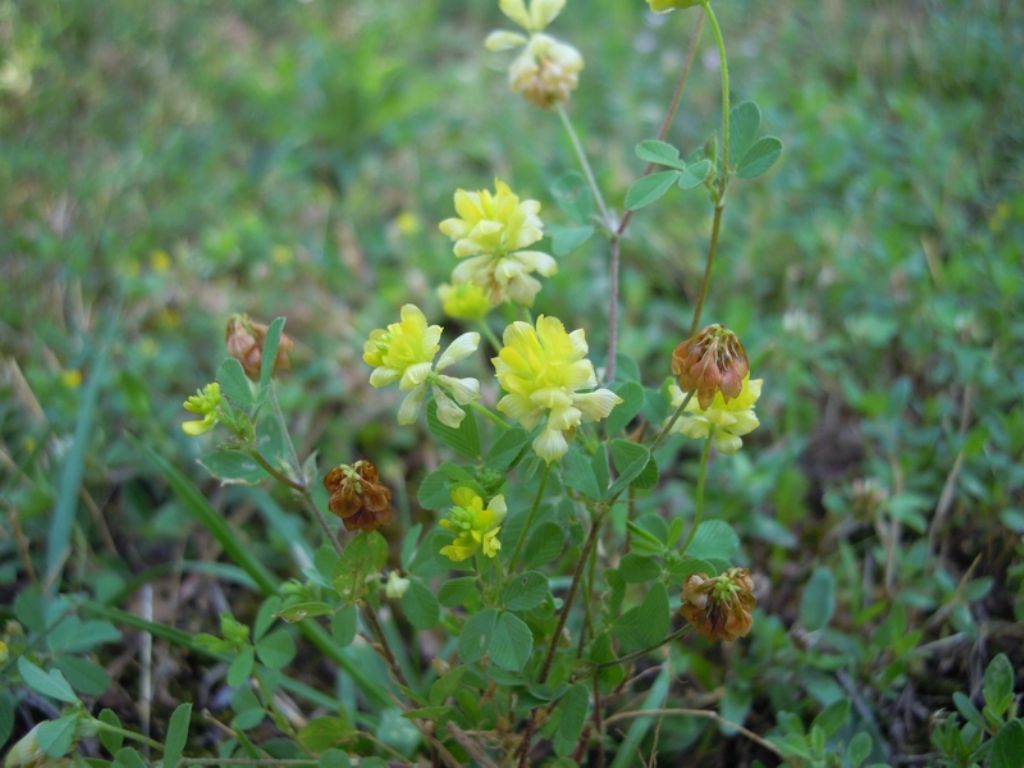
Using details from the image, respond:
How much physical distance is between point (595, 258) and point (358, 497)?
1515 mm

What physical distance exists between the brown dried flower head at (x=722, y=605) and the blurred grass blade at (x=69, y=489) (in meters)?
1.24

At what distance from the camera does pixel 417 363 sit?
101cm

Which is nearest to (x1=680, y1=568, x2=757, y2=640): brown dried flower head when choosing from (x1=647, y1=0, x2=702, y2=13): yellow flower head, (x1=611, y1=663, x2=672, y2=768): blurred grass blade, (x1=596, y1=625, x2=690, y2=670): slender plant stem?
(x1=596, y1=625, x2=690, y2=670): slender plant stem

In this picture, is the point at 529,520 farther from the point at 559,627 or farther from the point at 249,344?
the point at 249,344

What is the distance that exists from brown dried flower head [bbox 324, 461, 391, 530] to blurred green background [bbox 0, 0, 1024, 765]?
735 mm

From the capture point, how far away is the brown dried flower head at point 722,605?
1000 millimetres

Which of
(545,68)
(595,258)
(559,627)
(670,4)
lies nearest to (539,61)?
(545,68)

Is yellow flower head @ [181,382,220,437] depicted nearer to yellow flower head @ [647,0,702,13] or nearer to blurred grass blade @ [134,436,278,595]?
blurred grass blade @ [134,436,278,595]

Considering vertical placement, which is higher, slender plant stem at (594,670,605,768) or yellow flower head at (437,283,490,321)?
yellow flower head at (437,283,490,321)

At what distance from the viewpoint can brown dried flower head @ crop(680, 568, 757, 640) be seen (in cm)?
100

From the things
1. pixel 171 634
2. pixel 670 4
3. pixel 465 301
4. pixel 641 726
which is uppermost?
pixel 670 4

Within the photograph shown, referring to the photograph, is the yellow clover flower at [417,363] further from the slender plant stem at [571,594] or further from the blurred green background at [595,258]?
the blurred green background at [595,258]

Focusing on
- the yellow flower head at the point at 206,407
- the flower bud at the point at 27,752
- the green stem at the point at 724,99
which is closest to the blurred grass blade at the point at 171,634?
the flower bud at the point at 27,752

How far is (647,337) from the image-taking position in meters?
2.07
